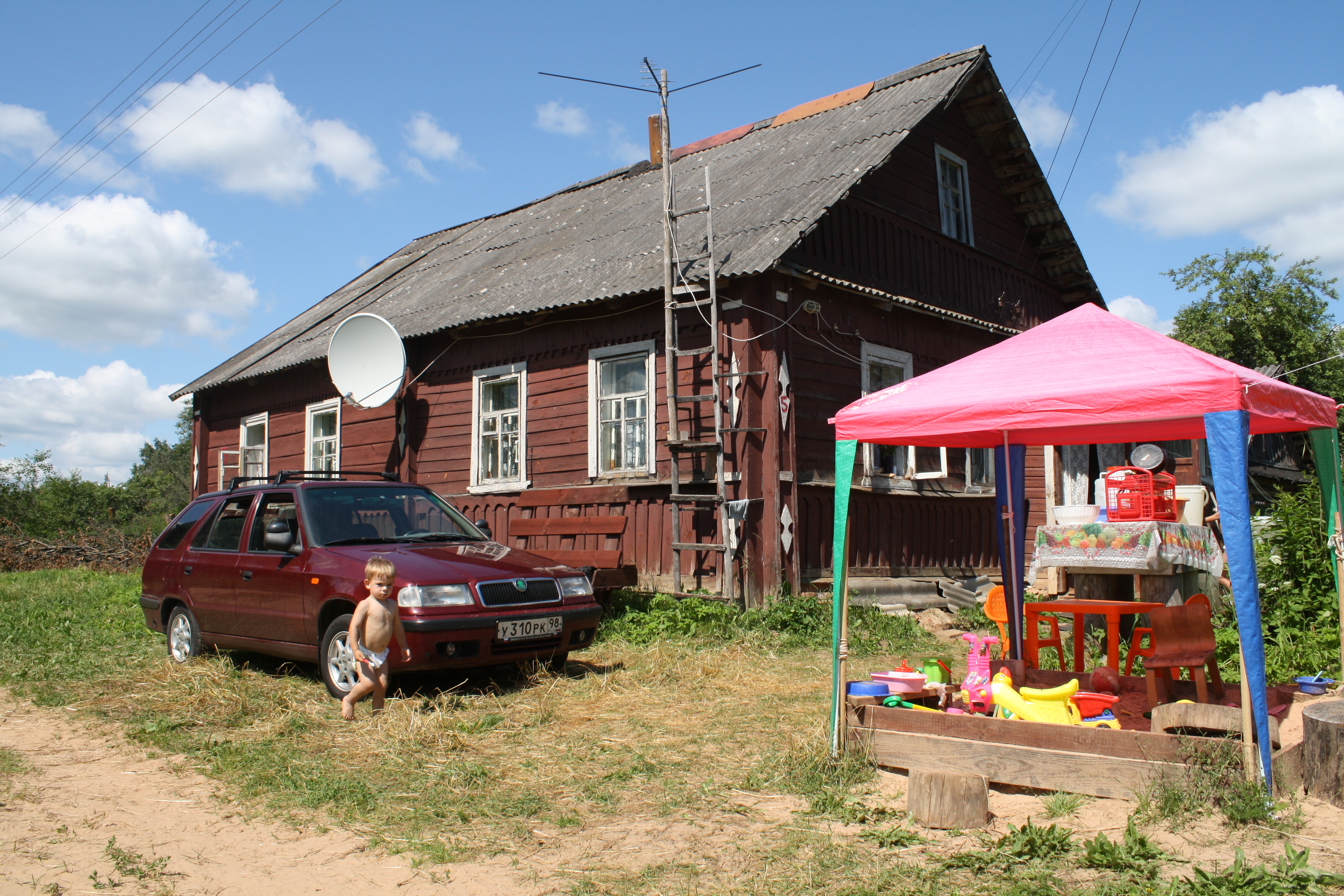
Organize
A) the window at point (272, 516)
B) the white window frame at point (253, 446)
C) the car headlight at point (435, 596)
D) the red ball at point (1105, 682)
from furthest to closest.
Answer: the white window frame at point (253, 446) < the window at point (272, 516) < the car headlight at point (435, 596) < the red ball at point (1105, 682)

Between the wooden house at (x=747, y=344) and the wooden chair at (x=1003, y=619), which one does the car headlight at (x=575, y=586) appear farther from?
the wooden chair at (x=1003, y=619)

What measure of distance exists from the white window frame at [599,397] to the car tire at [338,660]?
5003 millimetres

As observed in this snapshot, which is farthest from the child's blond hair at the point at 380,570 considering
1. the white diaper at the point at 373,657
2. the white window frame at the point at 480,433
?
the white window frame at the point at 480,433

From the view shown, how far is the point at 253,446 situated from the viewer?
18500 mm

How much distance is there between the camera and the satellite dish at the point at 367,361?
13.2 m

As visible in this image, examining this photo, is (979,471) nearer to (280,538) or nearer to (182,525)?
(280,538)

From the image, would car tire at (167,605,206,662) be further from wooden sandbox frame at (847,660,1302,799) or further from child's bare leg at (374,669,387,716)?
wooden sandbox frame at (847,660,1302,799)

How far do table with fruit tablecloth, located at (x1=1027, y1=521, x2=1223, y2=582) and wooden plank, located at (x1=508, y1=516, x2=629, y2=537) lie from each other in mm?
4846

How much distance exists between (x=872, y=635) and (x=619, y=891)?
6.50m

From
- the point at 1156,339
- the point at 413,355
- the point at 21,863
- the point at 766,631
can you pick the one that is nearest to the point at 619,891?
the point at 21,863

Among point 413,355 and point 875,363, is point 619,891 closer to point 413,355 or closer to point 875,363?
point 875,363

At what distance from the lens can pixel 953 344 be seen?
13.5m

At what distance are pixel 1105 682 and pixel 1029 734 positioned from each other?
1397mm

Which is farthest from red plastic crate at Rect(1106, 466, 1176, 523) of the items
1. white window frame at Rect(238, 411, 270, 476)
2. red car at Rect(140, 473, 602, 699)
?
white window frame at Rect(238, 411, 270, 476)
